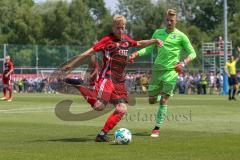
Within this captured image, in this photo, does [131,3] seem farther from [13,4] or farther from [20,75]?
[20,75]

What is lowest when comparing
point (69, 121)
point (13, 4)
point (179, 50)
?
point (69, 121)

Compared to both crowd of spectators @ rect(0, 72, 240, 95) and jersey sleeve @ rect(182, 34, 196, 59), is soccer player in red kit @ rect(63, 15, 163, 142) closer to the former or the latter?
jersey sleeve @ rect(182, 34, 196, 59)

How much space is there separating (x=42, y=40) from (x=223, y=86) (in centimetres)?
5273

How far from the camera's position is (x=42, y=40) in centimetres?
9525

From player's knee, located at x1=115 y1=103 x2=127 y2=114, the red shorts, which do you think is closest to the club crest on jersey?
the red shorts

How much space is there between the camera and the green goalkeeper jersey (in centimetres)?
1369

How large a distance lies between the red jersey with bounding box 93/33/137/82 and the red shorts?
0.37 feet

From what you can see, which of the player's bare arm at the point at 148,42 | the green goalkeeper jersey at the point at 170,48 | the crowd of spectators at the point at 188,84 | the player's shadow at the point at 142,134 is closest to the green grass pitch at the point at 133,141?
the player's shadow at the point at 142,134

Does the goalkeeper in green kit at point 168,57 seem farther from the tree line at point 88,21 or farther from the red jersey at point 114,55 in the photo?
the tree line at point 88,21

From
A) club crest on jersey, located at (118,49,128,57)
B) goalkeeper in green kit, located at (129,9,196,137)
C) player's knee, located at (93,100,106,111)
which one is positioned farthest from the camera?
goalkeeper in green kit, located at (129,9,196,137)

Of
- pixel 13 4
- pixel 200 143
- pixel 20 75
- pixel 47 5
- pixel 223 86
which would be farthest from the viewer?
pixel 47 5

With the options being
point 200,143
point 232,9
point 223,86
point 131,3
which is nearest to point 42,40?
point 131,3

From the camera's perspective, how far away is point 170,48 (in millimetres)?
13742

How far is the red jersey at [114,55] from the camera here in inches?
475
